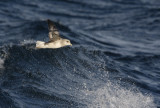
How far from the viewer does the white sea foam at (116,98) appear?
37.5 ft

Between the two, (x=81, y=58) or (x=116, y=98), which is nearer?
(x=116, y=98)

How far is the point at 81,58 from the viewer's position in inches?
591

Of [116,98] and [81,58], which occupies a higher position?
[81,58]

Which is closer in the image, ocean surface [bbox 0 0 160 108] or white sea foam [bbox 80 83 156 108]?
white sea foam [bbox 80 83 156 108]

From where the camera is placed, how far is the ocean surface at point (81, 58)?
11.6 meters

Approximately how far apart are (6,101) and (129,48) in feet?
28.7

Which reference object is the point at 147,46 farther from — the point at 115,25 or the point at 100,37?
the point at 115,25

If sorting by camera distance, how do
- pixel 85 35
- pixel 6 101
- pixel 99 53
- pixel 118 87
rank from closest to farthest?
pixel 6 101 < pixel 118 87 < pixel 99 53 < pixel 85 35

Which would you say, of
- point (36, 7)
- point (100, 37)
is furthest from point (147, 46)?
point (36, 7)

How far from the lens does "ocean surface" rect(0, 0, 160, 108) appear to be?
1155cm

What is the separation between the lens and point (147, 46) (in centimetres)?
1870

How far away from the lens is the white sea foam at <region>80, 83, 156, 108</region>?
11.4 metres

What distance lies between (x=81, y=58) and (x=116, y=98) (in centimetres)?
348

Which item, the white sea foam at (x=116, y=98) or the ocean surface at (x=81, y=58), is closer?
the white sea foam at (x=116, y=98)
